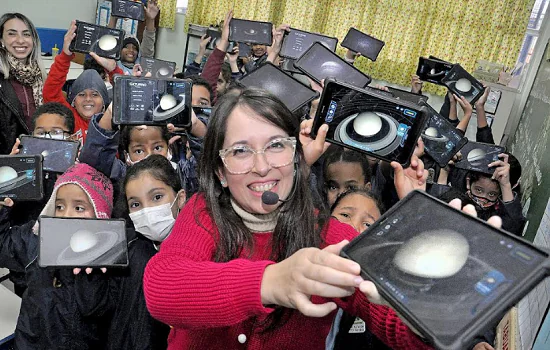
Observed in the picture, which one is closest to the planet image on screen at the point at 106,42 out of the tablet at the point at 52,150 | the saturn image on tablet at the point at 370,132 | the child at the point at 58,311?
the tablet at the point at 52,150

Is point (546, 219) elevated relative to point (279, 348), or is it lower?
elevated

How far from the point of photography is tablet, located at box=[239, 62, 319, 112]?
6.82ft

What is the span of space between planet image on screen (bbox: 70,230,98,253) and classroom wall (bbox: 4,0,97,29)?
647 cm

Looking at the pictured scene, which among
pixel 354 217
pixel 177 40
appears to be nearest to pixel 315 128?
pixel 354 217

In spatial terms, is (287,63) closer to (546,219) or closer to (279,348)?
(546,219)

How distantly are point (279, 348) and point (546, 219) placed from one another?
48.9 inches

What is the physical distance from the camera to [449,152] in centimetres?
212

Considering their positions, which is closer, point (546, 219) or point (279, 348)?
point (279, 348)

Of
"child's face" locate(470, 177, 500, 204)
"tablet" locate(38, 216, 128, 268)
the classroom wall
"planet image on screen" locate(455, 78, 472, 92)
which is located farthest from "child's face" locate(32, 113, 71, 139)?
the classroom wall

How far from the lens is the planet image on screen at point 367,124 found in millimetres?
1301

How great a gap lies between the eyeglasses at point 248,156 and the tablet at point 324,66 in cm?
133

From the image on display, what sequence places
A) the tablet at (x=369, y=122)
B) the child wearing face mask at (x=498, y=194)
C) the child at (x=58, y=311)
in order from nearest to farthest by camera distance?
the tablet at (x=369, y=122) < the child at (x=58, y=311) < the child wearing face mask at (x=498, y=194)

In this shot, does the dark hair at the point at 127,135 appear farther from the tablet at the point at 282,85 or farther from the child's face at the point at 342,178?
the child's face at the point at 342,178

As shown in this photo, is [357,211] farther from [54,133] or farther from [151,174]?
[54,133]
